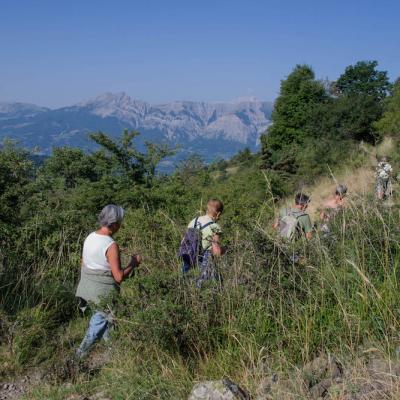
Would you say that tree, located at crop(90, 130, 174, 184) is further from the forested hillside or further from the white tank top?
the white tank top

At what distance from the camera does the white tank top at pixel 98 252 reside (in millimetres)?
3879

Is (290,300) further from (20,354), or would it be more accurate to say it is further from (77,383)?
(20,354)

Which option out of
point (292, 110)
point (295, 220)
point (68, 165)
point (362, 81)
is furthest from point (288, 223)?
point (362, 81)

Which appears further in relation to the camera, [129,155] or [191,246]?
[129,155]

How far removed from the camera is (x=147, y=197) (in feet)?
43.7

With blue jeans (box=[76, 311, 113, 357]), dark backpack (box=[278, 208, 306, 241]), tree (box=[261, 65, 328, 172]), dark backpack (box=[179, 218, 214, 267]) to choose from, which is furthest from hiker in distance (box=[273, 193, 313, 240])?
tree (box=[261, 65, 328, 172])

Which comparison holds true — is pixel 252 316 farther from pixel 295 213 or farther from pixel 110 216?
pixel 295 213

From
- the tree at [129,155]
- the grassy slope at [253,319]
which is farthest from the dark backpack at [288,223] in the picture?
the tree at [129,155]

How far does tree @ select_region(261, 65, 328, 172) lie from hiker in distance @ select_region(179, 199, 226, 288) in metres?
44.1

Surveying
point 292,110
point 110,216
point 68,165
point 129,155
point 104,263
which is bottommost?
point 68,165

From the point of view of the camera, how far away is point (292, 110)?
51.8 m

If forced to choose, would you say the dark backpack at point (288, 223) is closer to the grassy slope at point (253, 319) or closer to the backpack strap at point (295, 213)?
the backpack strap at point (295, 213)

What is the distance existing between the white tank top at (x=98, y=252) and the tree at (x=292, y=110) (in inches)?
1772

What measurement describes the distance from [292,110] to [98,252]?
50199 mm
